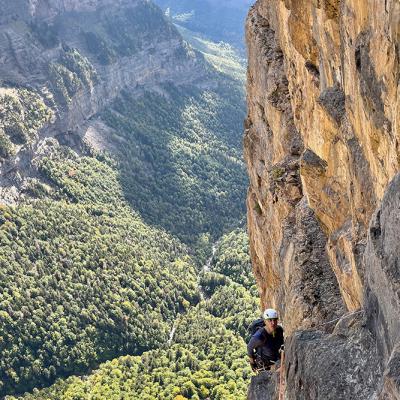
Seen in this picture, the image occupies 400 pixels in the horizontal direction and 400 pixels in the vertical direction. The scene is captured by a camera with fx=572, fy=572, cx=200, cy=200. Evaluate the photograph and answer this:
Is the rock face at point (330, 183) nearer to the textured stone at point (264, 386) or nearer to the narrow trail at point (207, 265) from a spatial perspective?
Answer: the textured stone at point (264, 386)

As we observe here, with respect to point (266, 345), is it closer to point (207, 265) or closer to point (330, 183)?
point (330, 183)

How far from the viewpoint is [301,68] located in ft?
89.0

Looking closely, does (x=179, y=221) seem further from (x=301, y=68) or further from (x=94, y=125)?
(x=301, y=68)

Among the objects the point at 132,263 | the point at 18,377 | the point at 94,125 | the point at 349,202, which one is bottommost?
the point at 18,377

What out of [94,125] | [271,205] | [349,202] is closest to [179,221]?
[94,125]

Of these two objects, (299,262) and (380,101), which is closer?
(380,101)

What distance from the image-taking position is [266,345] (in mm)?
23188

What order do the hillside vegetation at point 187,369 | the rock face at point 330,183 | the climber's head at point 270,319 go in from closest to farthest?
the rock face at point 330,183, the climber's head at point 270,319, the hillside vegetation at point 187,369

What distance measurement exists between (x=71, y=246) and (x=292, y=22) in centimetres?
10777

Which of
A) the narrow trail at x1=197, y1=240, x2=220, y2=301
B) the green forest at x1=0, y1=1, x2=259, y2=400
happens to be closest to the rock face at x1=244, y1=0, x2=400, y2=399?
the green forest at x1=0, y1=1, x2=259, y2=400

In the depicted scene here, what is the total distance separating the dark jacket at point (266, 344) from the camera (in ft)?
75.4

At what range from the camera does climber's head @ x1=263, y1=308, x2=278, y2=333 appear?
73.5ft

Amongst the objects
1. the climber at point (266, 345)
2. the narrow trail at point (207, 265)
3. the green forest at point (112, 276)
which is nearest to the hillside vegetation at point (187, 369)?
the green forest at point (112, 276)

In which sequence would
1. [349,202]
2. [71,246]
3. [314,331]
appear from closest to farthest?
1. [314,331]
2. [349,202]
3. [71,246]
